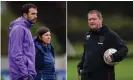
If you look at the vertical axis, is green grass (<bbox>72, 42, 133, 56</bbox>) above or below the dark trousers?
below

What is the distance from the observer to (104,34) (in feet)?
17.4

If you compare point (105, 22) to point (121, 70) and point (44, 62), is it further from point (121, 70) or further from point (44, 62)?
point (44, 62)

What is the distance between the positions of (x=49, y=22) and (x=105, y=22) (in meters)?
1.04

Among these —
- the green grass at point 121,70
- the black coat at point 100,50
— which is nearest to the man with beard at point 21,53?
the black coat at point 100,50

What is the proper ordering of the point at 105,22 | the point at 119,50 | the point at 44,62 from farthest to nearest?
the point at 105,22 < the point at 44,62 < the point at 119,50

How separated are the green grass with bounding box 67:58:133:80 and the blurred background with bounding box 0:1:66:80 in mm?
113

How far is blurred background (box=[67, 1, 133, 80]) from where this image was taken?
27.5 ft

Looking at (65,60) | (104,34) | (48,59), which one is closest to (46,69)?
(48,59)

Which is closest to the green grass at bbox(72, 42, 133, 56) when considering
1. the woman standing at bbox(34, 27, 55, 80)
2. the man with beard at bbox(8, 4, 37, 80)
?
the woman standing at bbox(34, 27, 55, 80)

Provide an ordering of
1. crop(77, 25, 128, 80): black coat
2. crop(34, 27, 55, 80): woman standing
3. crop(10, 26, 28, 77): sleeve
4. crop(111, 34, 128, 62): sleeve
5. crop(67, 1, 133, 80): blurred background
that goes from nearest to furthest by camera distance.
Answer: crop(10, 26, 28, 77): sleeve
crop(111, 34, 128, 62): sleeve
crop(77, 25, 128, 80): black coat
crop(34, 27, 55, 80): woman standing
crop(67, 1, 133, 80): blurred background

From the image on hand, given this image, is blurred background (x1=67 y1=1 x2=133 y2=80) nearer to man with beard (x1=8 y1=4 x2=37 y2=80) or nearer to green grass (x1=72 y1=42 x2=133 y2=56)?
green grass (x1=72 y1=42 x2=133 y2=56)

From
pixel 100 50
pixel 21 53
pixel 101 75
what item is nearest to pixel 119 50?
pixel 100 50

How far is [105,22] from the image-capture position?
27.6ft

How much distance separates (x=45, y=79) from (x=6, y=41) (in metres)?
2.83
